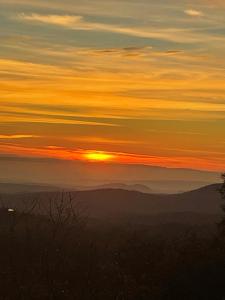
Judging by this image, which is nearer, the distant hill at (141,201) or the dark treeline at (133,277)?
the dark treeline at (133,277)

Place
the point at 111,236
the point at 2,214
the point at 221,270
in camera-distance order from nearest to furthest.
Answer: the point at 221,270 → the point at 111,236 → the point at 2,214

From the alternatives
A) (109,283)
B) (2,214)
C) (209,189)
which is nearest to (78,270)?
(109,283)

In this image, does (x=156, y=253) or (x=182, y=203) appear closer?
(x=156, y=253)

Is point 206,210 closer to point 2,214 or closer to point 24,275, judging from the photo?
point 2,214

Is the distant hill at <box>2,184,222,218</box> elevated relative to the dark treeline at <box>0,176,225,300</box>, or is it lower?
elevated

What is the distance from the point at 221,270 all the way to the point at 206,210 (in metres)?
115

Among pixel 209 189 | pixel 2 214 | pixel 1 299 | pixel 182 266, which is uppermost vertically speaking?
pixel 209 189

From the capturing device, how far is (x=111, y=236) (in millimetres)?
54531

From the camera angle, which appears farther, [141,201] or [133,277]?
[141,201]

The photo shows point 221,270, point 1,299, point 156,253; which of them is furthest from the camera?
point 156,253

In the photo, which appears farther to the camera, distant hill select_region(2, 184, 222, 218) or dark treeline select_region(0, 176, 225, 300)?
distant hill select_region(2, 184, 222, 218)

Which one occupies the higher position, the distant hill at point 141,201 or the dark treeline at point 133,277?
the distant hill at point 141,201

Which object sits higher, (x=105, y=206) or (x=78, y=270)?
(x=105, y=206)

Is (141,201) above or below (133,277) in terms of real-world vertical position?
above
